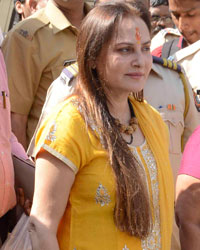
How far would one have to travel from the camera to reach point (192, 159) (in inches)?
112

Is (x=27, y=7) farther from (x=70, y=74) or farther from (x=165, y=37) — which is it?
(x=70, y=74)

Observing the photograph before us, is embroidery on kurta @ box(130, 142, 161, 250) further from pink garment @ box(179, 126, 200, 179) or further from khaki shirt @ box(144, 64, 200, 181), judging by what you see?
khaki shirt @ box(144, 64, 200, 181)

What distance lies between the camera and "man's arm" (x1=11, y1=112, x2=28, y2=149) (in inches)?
146

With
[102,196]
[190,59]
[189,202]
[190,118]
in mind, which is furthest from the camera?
[190,59]

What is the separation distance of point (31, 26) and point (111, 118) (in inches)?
56.9

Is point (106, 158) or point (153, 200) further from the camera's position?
point (153, 200)

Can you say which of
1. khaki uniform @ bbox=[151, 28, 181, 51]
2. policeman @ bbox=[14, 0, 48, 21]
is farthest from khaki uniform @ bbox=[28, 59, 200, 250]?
policeman @ bbox=[14, 0, 48, 21]

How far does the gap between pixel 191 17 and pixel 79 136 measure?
6.46 ft

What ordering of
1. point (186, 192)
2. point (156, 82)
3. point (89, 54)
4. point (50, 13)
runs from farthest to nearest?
1. point (50, 13)
2. point (156, 82)
3. point (186, 192)
4. point (89, 54)

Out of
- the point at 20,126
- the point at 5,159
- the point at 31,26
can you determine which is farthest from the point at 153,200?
the point at 31,26

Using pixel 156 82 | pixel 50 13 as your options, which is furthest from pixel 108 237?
pixel 50 13

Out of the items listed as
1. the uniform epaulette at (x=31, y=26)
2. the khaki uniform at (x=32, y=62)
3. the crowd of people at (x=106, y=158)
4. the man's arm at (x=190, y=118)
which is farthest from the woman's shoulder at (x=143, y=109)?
the uniform epaulette at (x=31, y=26)

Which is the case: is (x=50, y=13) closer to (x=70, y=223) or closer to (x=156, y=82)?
(x=156, y=82)

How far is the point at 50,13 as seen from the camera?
398cm
